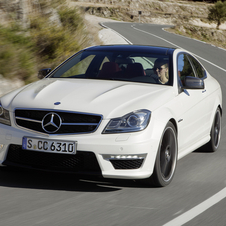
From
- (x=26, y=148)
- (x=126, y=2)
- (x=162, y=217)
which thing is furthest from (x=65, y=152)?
(x=126, y=2)

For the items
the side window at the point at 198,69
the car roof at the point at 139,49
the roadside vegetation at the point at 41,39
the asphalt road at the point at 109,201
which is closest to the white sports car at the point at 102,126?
the asphalt road at the point at 109,201

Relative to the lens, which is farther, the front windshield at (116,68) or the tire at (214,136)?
the tire at (214,136)

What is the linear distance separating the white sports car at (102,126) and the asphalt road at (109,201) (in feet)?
0.75

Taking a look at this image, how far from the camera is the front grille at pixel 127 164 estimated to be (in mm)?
4277

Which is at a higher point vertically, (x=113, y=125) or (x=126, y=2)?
(x=113, y=125)

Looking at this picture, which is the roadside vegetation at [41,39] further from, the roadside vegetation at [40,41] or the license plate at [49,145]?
the license plate at [49,145]

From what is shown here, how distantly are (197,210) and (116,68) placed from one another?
91.5 inches

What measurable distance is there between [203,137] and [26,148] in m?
2.70

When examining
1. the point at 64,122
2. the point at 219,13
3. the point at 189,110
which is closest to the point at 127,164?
the point at 64,122

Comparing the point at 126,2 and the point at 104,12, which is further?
the point at 126,2

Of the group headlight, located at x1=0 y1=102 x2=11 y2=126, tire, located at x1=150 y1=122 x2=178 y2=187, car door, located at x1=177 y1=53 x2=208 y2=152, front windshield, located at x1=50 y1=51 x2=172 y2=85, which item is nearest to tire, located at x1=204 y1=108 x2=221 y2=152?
car door, located at x1=177 y1=53 x2=208 y2=152

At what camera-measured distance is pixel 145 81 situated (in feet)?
17.6

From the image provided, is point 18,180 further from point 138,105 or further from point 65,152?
point 138,105

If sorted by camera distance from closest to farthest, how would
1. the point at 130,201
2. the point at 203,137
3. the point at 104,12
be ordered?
the point at 130,201, the point at 203,137, the point at 104,12
